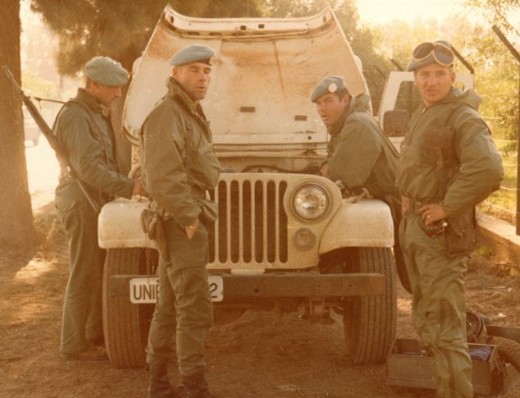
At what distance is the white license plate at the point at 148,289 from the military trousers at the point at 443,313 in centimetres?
121

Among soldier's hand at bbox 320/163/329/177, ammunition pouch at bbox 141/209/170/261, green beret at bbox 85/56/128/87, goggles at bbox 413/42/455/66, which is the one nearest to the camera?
goggles at bbox 413/42/455/66

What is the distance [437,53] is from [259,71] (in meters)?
2.73

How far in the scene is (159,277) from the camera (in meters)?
5.01

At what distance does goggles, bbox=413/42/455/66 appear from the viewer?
4480 mm

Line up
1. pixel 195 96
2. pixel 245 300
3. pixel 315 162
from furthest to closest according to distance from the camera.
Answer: pixel 315 162, pixel 245 300, pixel 195 96

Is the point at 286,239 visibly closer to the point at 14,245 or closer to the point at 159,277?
the point at 159,277

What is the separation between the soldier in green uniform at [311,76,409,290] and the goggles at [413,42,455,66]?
1.31 m

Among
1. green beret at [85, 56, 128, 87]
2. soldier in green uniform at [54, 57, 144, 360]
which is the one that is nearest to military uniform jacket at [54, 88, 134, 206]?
soldier in green uniform at [54, 57, 144, 360]

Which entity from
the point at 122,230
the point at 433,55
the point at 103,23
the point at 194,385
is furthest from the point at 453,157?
the point at 103,23

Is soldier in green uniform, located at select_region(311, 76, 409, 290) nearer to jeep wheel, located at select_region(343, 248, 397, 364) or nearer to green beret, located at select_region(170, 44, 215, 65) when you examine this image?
jeep wheel, located at select_region(343, 248, 397, 364)

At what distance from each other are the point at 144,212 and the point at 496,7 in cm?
963

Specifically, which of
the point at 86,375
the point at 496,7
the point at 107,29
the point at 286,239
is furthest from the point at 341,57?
the point at 496,7

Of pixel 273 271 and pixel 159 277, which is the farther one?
pixel 273 271

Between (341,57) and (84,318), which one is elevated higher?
(341,57)
